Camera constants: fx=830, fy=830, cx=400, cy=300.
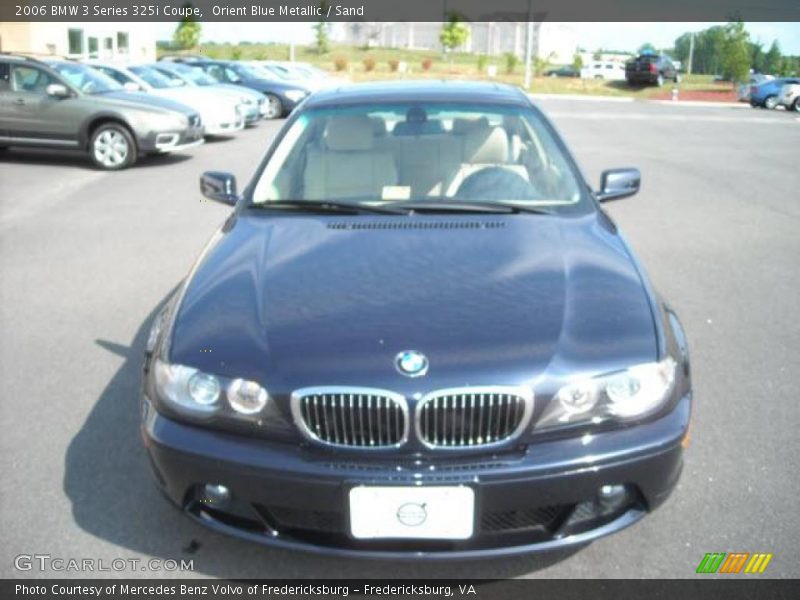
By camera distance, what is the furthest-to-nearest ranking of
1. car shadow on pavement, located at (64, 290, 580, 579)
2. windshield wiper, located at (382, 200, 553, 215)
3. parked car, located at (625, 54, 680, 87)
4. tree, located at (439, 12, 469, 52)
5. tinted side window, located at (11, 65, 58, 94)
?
1. tree, located at (439, 12, 469, 52)
2. parked car, located at (625, 54, 680, 87)
3. tinted side window, located at (11, 65, 58, 94)
4. windshield wiper, located at (382, 200, 553, 215)
5. car shadow on pavement, located at (64, 290, 580, 579)

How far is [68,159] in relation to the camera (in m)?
13.5

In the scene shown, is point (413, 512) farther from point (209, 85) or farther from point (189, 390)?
point (209, 85)

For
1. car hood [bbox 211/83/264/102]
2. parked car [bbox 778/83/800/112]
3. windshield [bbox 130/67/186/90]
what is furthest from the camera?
parked car [bbox 778/83/800/112]

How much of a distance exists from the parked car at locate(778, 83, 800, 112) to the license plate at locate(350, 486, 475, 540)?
33.2 m

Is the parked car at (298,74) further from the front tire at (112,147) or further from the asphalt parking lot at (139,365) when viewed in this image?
the asphalt parking lot at (139,365)

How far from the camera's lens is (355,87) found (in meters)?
4.75

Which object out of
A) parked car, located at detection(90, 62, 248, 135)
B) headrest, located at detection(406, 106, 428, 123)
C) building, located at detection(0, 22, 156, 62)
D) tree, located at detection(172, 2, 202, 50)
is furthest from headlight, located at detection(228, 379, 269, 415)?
tree, located at detection(172, 2, 202, 50)

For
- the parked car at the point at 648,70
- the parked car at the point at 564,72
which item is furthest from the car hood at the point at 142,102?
the parked car at the point at 564,72

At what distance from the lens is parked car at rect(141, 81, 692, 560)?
2.43 meters

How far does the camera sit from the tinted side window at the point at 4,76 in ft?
40.8

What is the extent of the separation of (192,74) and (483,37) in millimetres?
105792

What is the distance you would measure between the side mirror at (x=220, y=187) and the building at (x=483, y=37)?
109545 mm

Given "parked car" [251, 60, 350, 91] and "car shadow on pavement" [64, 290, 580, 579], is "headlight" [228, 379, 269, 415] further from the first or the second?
"parked car" [251, 60, 350, 91]

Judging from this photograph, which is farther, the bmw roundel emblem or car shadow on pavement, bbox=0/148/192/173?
car shadow on pavement, bbox=0/148/192/173
